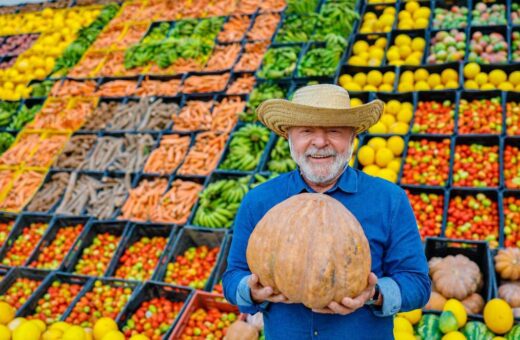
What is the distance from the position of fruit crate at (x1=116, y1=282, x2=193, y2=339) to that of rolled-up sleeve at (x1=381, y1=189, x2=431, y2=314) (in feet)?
7.75

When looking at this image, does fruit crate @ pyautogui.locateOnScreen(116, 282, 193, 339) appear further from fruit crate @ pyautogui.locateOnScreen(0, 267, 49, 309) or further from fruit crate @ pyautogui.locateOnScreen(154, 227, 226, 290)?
fruit crate @ pyautogui.locateOnScreen(0, 267, 49, 309)

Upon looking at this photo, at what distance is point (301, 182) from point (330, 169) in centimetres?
16

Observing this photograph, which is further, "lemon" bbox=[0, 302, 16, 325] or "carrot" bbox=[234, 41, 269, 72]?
"carrot" bbox=[234, 41, 269, 72]

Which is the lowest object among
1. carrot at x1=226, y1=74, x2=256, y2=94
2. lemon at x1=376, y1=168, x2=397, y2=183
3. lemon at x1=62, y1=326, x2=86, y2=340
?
lemon at x1=62, y1=326, x2=86, y2=340

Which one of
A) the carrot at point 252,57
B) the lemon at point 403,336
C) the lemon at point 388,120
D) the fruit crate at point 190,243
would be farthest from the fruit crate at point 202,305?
the carrot at point 252,57

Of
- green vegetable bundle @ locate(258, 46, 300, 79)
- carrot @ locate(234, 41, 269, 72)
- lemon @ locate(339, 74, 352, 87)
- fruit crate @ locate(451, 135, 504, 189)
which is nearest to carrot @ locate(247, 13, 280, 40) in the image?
carrot @ locate(234, 41, 269, 72)

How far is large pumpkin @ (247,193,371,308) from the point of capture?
159 cm

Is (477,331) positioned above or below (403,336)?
above

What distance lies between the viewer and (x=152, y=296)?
4152mm

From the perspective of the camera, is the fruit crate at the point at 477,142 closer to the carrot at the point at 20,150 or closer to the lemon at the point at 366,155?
the lemon at the point at 366,155

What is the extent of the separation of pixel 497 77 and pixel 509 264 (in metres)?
2.68

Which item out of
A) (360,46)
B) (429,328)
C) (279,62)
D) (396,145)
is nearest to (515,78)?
(396,145)

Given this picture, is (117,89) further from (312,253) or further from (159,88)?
(312,253)

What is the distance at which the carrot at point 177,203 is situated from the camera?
193 inches
